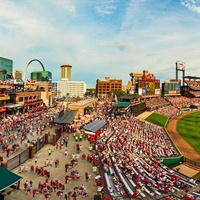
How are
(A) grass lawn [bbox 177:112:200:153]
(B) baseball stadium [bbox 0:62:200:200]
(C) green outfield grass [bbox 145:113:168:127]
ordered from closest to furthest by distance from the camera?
(B) baseball stadium [bbox 0:62:200:200] → (A) grass lawn [bbox 177:112:200:153] → (C) green outfield grass [bbox 145:113:168:127]

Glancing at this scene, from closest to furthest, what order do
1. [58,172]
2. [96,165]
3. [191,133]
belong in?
[58,172], [96,165], [191,133]

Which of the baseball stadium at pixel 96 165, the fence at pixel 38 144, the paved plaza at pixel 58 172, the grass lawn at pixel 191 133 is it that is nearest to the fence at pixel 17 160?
the baseball stadium at pixel 96 165

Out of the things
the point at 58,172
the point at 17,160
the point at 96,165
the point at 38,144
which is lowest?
the point at 58,172

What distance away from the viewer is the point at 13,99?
222ft

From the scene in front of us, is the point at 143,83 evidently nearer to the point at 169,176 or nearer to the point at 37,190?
the point at 169,176

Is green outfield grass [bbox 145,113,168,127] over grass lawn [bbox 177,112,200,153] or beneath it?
over

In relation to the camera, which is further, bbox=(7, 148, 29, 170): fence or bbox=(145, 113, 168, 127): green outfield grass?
bbox=(145, 113, 168, 127): green outfield grass

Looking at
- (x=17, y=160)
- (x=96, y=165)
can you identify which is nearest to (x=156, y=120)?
(x=96, y=165)

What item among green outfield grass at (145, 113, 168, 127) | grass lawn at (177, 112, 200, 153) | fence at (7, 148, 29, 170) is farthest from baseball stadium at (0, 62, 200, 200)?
green outfield grass at (145, 113, 168, 127)

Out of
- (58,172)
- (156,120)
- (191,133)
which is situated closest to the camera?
(58,172)

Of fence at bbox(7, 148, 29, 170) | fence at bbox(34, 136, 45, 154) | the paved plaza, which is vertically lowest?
the paved plaza

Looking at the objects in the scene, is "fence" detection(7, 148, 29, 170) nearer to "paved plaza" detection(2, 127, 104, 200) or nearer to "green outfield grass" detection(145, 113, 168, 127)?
"paved plaza" detection(2, 127, 104, 200)

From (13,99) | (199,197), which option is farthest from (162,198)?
(13,99)

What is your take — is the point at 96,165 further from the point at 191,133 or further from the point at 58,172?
the point at 191,133
